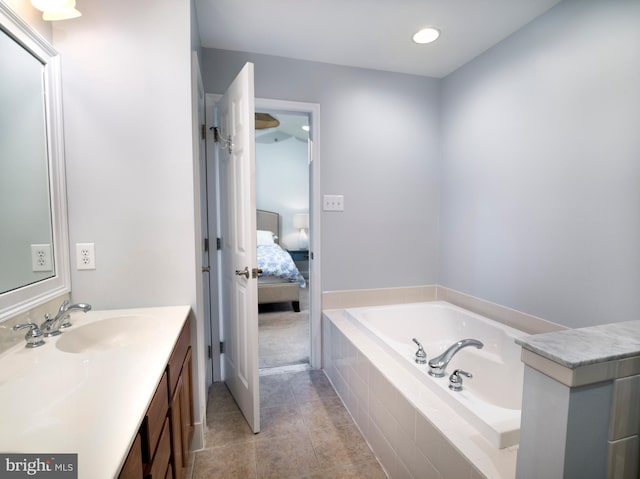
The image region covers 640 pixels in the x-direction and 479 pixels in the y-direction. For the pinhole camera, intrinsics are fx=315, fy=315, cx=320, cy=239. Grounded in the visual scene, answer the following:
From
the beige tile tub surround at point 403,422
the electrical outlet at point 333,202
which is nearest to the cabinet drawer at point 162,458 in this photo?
the beige tile tub surround at point 403,422

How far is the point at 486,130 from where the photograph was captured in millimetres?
2256

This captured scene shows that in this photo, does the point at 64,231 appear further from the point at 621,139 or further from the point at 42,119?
the point at 621,139

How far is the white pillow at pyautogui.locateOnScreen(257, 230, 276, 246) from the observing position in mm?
5516

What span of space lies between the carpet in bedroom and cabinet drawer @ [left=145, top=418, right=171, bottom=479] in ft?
5.20

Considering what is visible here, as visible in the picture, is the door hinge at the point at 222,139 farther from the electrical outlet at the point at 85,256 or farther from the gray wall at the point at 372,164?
the electrical outlet at the point at 85,256

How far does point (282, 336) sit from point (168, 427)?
2.22m

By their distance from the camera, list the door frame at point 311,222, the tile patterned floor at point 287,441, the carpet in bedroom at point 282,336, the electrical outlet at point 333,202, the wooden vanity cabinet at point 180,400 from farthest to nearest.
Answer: the carpet in bedroom at point 282,336 < the electrical outlet at point 333,202 < the door frame at point 311,222 < the tile patterned floor at point 287,441 < the wooden vanity cabinet at point 180,400

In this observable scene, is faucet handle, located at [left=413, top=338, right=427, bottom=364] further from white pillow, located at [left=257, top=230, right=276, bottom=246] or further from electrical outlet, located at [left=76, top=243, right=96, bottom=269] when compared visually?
white pillow, located at [left=257, top=230, right=276, bottom=246]

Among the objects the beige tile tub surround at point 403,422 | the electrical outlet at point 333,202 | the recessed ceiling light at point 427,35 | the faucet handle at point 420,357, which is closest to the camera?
the beige tile tub surround at point 403,422

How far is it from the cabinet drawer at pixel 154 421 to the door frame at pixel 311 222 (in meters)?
1.31

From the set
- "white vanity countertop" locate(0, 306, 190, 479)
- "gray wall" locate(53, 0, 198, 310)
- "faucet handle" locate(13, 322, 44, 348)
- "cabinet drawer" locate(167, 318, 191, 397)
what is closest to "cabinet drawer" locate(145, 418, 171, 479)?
"cabinet drawer" locate(167, 318, 191, 397)

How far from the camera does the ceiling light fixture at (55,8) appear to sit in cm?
121

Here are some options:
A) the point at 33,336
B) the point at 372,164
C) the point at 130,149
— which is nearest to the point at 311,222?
the point at 372,164

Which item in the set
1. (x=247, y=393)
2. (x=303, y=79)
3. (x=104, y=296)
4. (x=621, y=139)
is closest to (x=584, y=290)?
(x=621, y=139)
